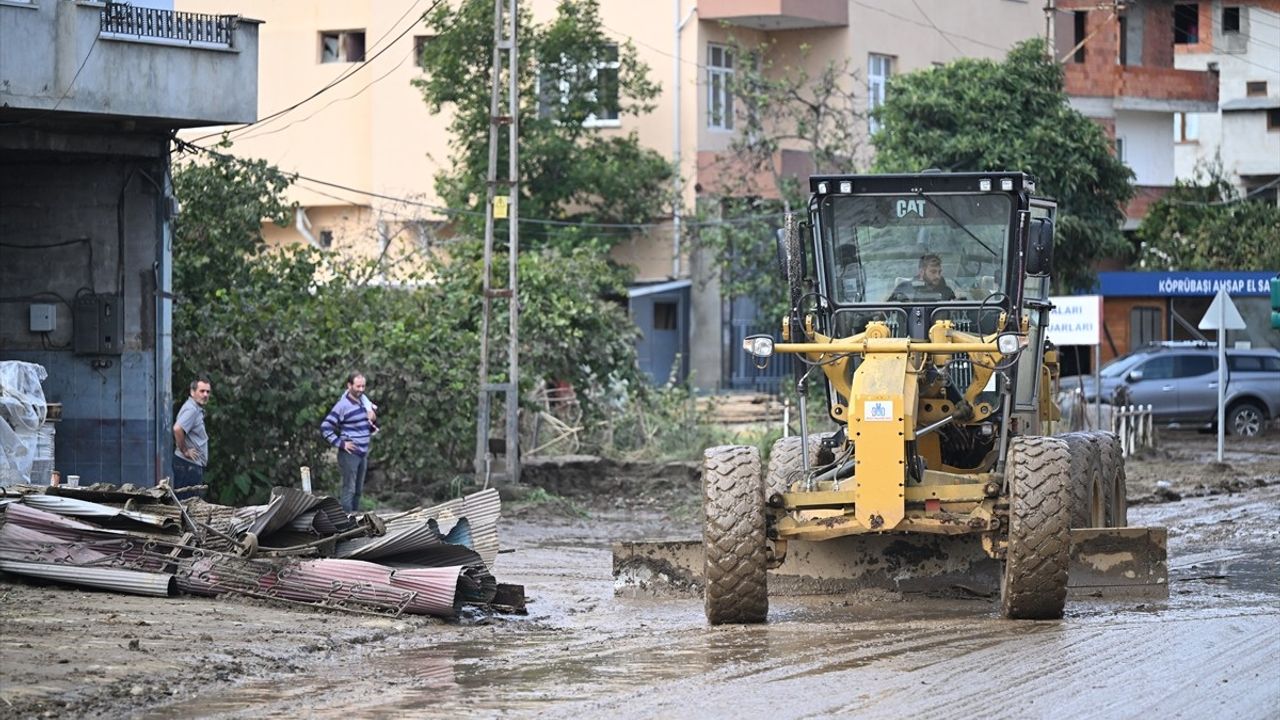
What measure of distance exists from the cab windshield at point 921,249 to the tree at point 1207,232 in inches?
1419

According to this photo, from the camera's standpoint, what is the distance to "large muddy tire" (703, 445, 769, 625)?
12336mm

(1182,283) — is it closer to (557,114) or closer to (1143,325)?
(1143,325)

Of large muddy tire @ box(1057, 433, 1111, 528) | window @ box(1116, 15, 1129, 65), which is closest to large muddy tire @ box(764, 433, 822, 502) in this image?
large muddy tire @ box(1057, 433, 1111, 528)

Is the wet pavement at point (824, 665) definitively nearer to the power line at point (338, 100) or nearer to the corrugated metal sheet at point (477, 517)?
the corrugated metal sheet at point (477, 517)

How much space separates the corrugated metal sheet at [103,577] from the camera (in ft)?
42.0

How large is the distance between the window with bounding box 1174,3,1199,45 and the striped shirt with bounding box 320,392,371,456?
42242 millimetres

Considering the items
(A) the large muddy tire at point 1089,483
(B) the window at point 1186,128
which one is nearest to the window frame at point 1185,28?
(B) the window at point 1186,128

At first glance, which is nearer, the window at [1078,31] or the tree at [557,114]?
the tree at [557,114]

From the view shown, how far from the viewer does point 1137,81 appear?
167ft

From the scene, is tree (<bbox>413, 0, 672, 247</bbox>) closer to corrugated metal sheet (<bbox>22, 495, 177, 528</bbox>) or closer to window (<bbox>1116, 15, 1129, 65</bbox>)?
window (<bbox>1116, 15, 1129, 65</bbox>)

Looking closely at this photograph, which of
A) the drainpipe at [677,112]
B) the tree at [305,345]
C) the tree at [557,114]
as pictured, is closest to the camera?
the tree at [305,345]

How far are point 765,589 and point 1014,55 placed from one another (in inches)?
993

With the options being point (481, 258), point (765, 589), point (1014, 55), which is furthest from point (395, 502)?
point (1014, 55)

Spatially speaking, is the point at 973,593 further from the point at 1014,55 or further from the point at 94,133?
the point at 1014,55
